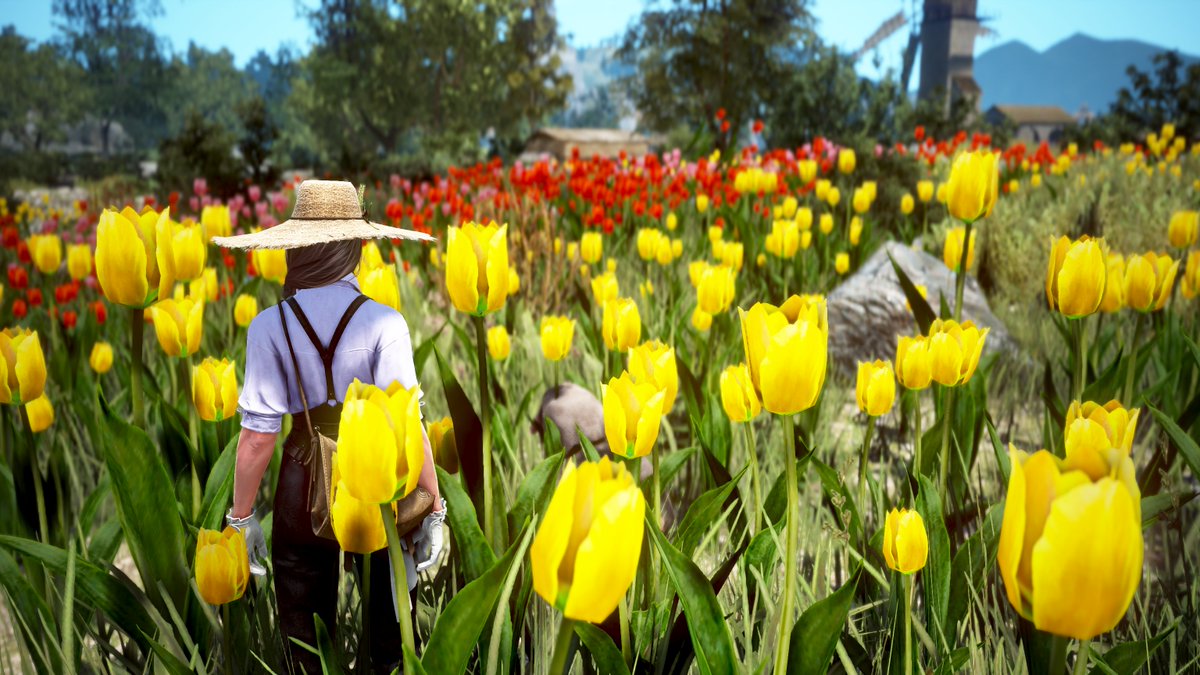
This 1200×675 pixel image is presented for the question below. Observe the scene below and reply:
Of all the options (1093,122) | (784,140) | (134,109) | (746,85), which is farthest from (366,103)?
(134,109)

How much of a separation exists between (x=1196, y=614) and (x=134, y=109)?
243 ft

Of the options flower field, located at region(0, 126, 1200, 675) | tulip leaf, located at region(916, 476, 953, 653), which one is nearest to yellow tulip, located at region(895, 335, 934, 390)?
flower field, located at region(0, 126, 1200, 675)

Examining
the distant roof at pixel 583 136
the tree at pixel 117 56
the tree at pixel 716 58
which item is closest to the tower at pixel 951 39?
the distant roof at pixel 583 136

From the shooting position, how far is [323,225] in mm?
1602

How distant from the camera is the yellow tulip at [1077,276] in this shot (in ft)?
5.69

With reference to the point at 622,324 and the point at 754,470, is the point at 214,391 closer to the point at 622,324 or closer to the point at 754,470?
the point at 622,324

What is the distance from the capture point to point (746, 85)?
94.6 ft

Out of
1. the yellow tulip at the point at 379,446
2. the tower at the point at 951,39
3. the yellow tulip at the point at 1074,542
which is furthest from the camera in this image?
the tower at the point at 951,39

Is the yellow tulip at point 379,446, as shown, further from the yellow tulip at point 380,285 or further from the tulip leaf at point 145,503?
the yellow tulip at point 380,285

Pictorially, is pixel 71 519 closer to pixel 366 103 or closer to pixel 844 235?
pixel 844 235

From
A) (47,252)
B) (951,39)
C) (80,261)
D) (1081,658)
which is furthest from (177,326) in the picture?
(951,39)

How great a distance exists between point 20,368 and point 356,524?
94cm

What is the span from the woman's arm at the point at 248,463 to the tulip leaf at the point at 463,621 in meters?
0.67

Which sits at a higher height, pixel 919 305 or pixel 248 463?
pixel 919 305
